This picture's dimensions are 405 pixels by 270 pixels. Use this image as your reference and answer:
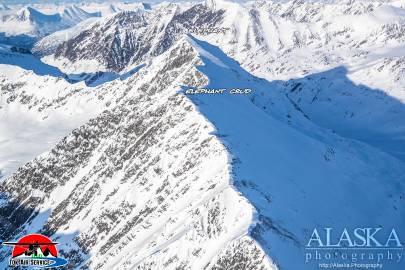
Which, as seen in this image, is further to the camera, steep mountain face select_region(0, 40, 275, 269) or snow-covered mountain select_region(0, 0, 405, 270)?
snow-covered mountain select_region(0, 0, 405, 270)

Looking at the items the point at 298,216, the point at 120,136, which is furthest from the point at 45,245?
the point at 120,136

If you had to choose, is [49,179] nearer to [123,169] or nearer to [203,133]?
[123,169]

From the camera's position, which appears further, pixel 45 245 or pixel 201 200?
pixel 201 200

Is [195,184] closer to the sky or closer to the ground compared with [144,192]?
closer to the sky

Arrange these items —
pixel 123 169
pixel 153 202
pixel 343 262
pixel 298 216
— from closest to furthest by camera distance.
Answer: pixel 343 262, pixel 298 216, pixel 153 202, pixel 123 169

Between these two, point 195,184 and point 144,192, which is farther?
point 144,192

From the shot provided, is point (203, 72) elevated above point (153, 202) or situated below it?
above

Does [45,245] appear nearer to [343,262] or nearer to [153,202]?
[153,202]

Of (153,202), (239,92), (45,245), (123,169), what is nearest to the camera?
(45,245)

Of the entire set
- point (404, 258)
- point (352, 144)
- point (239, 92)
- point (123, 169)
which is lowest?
point (404, 258)

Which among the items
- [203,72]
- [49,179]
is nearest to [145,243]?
[49,179]

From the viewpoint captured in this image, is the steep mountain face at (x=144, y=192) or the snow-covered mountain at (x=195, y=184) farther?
the snow-covered mountain at (x=195, y=184)
